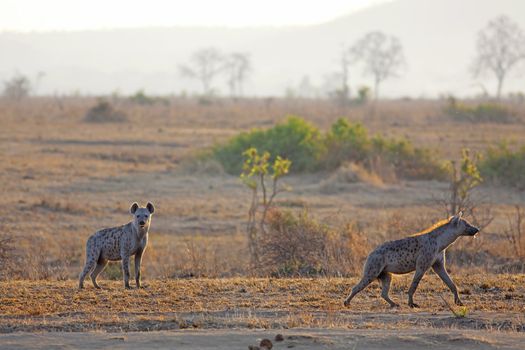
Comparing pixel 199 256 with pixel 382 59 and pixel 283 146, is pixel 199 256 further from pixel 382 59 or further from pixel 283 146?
pixel 382 59

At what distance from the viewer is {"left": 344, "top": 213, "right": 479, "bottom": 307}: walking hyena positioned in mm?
10969

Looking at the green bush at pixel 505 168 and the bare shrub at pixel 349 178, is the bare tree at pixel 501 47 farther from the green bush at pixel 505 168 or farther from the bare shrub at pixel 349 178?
the bare shrub at pixel 349 178

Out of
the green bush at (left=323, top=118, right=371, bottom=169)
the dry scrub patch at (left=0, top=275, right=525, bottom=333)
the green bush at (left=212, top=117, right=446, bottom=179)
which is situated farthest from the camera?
the green bush at (left=323, top=118, right=371, bottom=169)

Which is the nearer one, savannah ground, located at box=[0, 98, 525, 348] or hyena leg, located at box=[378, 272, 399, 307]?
savannah ground, located at box=[0, 98, 525, 348]

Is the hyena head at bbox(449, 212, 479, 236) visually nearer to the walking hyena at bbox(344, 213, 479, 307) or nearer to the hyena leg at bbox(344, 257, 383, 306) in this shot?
the walking hyena at bbox(344, 213, 479, 307)

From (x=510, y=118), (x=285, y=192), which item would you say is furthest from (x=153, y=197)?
(x=510, y=118)

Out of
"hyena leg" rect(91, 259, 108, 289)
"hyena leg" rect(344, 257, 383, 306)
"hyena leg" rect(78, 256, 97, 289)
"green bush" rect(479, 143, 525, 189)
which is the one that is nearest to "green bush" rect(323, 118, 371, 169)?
"green bush" rect(479, 143, 525, 189)

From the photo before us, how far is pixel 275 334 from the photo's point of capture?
30.2 feet

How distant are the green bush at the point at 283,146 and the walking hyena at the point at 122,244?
1611cm

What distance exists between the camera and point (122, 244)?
12344 millimetres

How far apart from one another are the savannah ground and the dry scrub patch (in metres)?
0.02

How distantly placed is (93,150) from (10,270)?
18466mm

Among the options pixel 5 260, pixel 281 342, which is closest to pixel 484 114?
pixel 5 260

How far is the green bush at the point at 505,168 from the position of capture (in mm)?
26406
